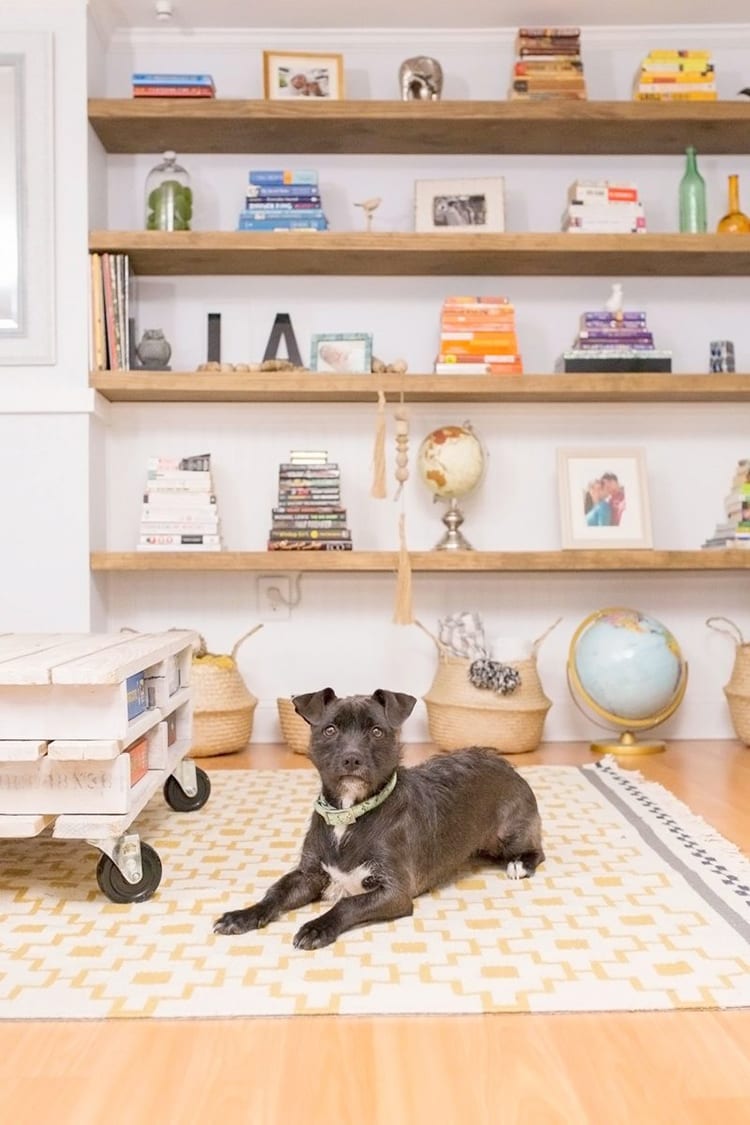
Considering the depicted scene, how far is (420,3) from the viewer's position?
3.85 metres

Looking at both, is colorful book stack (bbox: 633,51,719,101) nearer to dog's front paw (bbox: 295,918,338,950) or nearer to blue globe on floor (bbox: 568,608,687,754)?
blue globe on floor (bbox: 568,608,687,754)

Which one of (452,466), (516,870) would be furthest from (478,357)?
(516,870)

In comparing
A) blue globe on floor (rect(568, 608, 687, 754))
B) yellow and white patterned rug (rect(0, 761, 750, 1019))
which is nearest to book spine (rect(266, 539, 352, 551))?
blue globe on floor (rect(568, 608, 687, 754))

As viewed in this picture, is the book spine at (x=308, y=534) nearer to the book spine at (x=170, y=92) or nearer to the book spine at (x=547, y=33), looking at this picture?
the book spine at (x=170, y=92)

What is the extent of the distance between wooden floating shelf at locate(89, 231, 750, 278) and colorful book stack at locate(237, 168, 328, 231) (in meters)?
0.09

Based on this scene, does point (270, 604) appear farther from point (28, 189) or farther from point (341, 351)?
point (28, 189)

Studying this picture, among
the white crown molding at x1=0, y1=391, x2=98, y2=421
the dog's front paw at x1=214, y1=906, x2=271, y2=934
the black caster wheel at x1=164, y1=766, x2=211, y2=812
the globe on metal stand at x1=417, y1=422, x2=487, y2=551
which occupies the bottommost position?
the dog's front paw at x1=214, y1=906, x2=271, y2=934

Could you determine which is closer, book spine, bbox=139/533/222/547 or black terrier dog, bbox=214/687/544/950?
black terrier dog, bbox=214/687/544/950

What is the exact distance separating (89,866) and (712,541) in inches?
102

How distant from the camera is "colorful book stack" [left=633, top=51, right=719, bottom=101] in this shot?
3852mm

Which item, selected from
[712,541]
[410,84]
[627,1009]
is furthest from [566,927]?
[410,84]

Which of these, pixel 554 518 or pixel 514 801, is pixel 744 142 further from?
pixel 514 801

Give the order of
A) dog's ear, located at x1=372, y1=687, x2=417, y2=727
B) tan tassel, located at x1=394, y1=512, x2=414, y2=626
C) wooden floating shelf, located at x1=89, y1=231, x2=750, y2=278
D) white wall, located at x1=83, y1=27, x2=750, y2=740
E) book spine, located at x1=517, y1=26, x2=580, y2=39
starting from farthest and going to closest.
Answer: white wall, located at x1=83, y1=27, x2=750, y2=740 → book spine, located at x1=517, y1=26, x2=580, y2=39 → wooden floating shelf, located at x1=89, y1=231, x2=750, y2=278 → tan tassel, located at x1=394, y1=512, x2=414, y2=626 → dog's ear, located at x1=372, y1=687, x2=417, y2=727

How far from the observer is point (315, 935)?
5.68 feet
